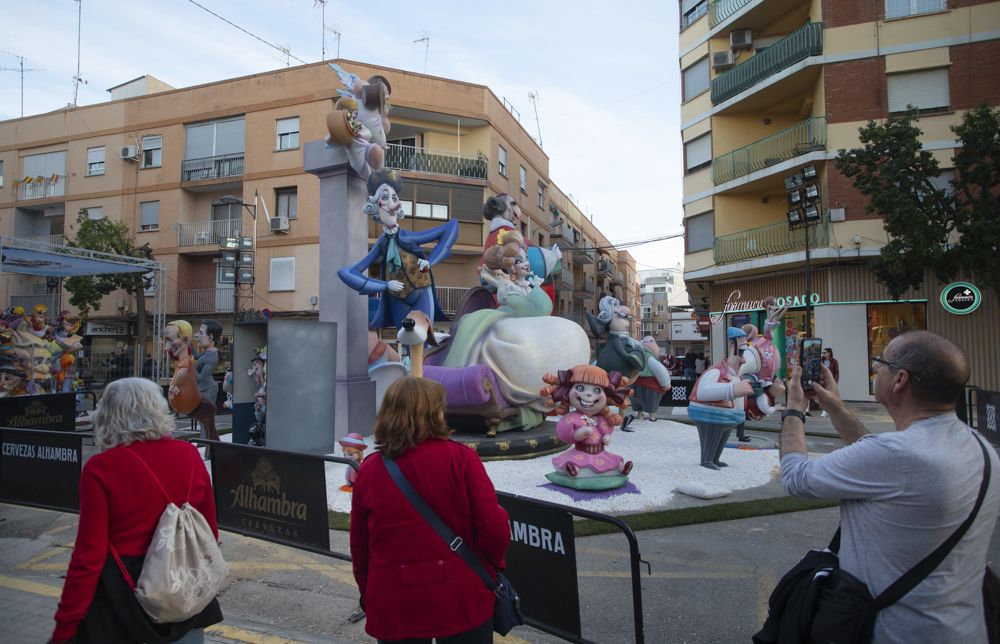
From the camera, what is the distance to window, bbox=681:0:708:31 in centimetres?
2436

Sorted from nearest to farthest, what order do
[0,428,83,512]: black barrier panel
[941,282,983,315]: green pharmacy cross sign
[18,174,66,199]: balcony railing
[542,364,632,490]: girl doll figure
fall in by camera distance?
[0,428,83,512]: black barrier panel, [542,364,632,490]: girl doll figure, [941,282,983,315]: green pharmacy cross sign, [18,174,66,199]: balcony railing

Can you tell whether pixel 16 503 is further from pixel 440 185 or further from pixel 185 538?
pixel 440 185

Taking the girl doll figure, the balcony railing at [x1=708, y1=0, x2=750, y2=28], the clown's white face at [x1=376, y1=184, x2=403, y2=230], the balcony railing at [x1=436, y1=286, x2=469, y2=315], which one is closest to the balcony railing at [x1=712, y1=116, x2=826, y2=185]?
the balcony railing at [x1=708, y1=0, x2=750, y2=28]

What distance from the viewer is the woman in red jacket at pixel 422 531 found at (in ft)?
7.21

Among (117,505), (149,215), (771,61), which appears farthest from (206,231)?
(117,505)

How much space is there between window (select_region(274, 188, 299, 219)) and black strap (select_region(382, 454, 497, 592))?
2458cm

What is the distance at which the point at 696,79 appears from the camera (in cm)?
2445

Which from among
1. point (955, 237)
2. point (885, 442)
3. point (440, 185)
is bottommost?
point (885, 442)

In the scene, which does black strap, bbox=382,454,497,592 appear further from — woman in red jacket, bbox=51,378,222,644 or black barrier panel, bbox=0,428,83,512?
black barrier panel, bbox=0,428,83,512

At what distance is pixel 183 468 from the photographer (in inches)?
103

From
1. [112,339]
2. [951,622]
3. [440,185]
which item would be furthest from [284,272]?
[951,622]

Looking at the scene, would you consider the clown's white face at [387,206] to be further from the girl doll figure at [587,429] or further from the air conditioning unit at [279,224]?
the air conditioning unit at [279,224]

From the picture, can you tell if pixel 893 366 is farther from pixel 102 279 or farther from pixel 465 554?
pixel 102 279

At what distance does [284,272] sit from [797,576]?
25.1m
